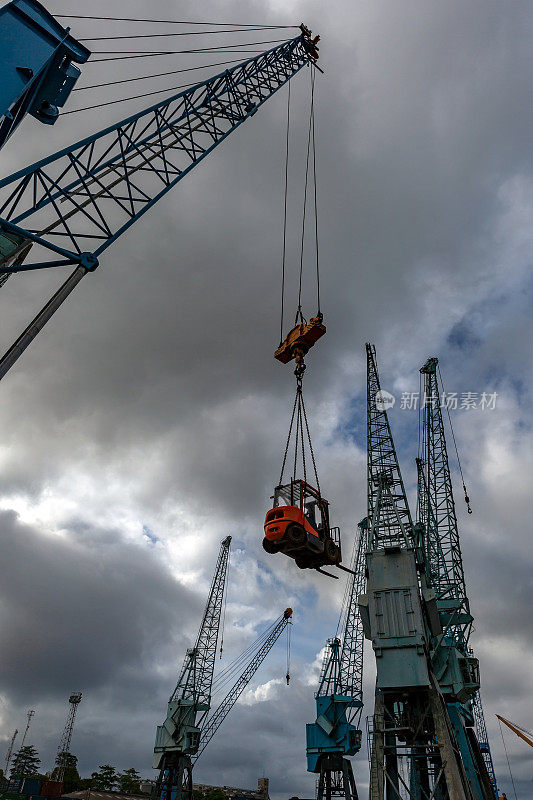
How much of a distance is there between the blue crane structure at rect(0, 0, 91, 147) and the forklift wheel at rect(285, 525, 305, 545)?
17421 millimetres

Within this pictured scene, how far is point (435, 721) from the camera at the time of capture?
28.3 metres

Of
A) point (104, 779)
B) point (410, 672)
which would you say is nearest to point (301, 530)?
point (410, 672)

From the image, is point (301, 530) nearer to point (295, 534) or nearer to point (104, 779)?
point (295, 534)

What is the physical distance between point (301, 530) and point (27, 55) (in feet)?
63.1

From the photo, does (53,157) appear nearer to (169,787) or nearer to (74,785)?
(169,787)

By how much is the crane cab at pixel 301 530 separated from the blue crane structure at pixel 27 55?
56.3 ft

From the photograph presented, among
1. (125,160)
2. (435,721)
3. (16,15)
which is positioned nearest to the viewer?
(16,15)

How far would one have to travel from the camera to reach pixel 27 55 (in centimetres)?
1453

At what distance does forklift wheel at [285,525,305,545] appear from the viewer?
75.3 feet

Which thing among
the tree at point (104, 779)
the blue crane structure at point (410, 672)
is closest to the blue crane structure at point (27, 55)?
the blue crane structure at point (410, 672)

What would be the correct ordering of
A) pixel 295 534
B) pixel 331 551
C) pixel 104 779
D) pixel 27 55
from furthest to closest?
1. pixel 104 779
2. pixel 331 551
3. pixel 295 534
4. pixel 27 55

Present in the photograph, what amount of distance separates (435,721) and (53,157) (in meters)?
32.2

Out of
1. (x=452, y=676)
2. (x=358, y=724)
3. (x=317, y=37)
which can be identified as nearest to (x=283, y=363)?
(x=452, y=676)

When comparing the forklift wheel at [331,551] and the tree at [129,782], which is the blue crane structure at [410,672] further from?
the tree at [129,782]
